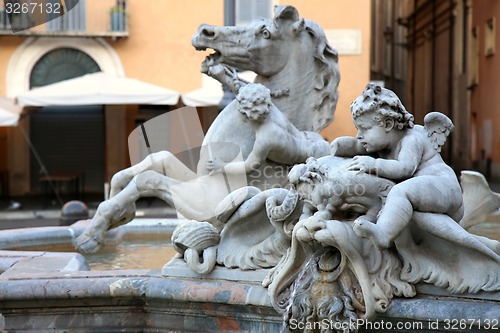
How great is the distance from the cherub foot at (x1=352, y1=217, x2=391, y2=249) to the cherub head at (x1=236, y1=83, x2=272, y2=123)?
1567mm

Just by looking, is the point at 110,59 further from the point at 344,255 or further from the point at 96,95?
the point at 344,255

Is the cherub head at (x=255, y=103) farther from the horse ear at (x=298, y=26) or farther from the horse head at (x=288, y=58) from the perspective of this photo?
the horse ear at (x=298, y=26)

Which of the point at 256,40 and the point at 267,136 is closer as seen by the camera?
the point at 267,136

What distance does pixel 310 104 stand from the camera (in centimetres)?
484

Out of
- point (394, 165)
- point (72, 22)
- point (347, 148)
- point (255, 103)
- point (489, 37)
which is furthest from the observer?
point (489, 37)

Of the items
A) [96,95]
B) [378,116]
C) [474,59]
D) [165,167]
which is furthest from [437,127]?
[474,59]

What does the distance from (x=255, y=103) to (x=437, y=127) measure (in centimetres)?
121

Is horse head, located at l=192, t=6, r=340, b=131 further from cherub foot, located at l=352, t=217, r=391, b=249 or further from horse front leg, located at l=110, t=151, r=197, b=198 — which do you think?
cherub foot, located at l=352, t=217, r=391, b=249

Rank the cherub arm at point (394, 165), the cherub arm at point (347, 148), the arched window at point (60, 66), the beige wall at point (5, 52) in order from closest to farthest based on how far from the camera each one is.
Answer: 1. the cherub arm at point (394, 165)
2. the cherub arm at point (347, 148)
3. the beige wall at point (5, 52)
4. the arched window at point (60, 66)

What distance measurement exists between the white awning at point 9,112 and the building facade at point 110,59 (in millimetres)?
4508

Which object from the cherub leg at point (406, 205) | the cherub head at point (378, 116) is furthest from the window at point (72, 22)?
the cherub leg at point (406, 205)

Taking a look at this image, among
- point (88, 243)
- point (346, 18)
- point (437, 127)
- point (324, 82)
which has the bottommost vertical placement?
point (88, 243)

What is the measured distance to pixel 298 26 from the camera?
15.6 ft

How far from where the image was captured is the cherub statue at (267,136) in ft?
14.3
